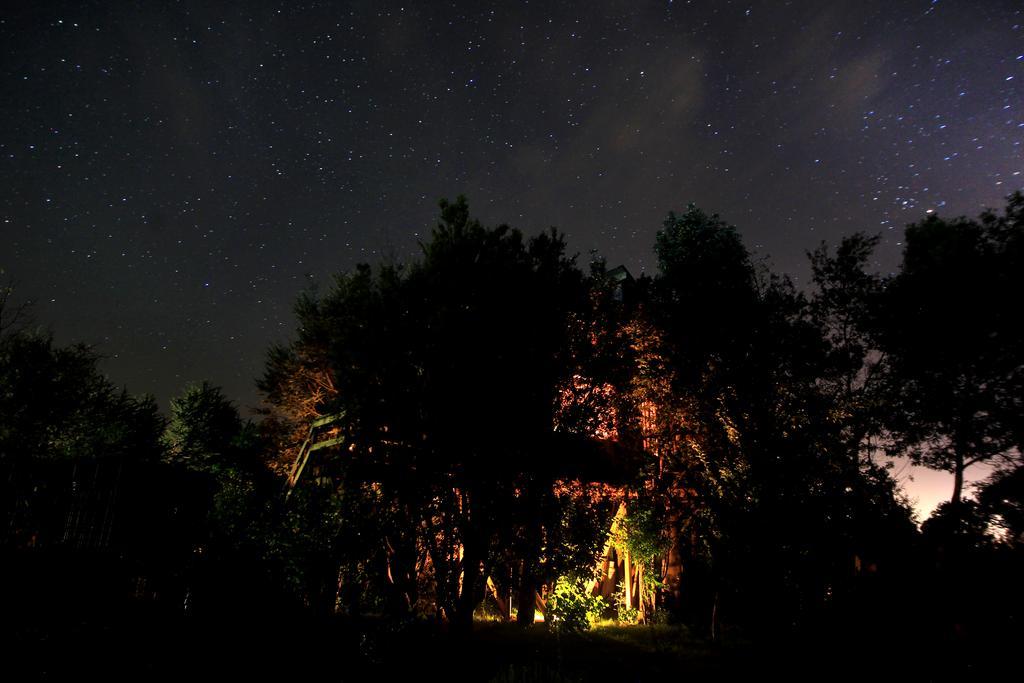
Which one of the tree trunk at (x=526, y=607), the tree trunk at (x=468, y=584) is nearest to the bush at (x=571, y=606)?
the tree trunk at (x=526, y=607)

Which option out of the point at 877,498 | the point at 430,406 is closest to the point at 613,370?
the point at 430,406

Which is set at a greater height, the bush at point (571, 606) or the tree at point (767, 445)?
the tree at point (767, 445)

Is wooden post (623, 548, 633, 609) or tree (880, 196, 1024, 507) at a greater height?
tree (880, 196, 1024, 507)

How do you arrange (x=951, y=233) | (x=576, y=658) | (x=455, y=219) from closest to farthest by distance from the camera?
(x=576, y=658) → (x=455, y=219) → (x=951, y=233)

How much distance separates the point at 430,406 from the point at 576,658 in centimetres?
785

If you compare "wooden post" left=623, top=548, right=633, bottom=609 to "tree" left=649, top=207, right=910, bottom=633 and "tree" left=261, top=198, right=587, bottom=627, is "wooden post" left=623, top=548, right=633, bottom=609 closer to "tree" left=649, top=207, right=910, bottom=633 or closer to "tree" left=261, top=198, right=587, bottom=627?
"tree" left=649, top=207, right=910, bottom=633

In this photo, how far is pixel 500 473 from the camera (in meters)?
11.0

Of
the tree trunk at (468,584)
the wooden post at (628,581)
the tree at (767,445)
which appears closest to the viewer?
the tree trunk at (468,584)

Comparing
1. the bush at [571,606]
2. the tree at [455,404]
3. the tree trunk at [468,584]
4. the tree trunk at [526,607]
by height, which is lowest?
the tree trunk at [526,607]

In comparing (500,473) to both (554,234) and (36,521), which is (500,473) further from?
(36,521)

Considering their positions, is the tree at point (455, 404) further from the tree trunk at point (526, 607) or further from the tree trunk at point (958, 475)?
the tree trunk at point (958, 475)

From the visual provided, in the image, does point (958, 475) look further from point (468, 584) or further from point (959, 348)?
point (468, 584)

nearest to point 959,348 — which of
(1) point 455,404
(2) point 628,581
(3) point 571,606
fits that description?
(2) point 628,581

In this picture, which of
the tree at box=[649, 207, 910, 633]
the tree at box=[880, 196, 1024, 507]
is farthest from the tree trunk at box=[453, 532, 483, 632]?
the tree at box=[880, 196, 1024, 507]
